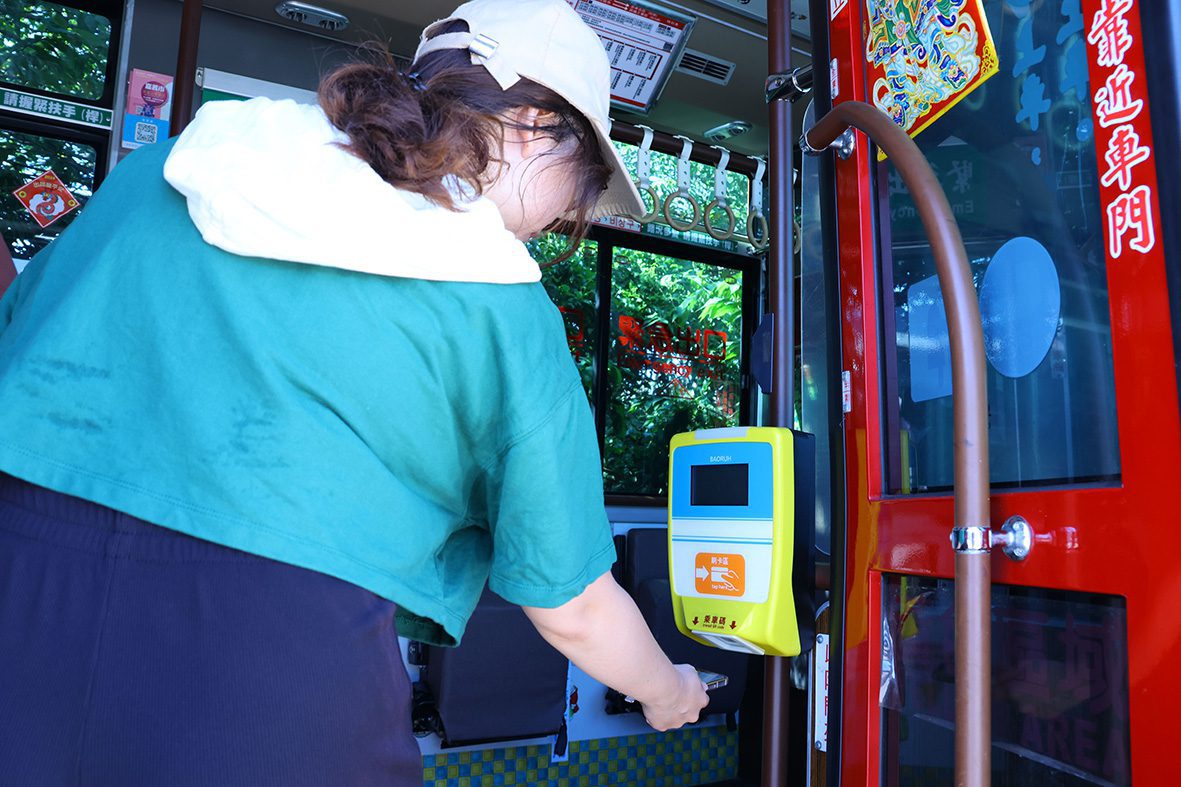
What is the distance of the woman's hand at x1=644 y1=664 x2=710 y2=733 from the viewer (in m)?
1.09

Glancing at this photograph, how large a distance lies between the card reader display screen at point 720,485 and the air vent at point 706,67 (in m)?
2.47

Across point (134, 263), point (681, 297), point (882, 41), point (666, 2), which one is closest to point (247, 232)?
point (134, 263)

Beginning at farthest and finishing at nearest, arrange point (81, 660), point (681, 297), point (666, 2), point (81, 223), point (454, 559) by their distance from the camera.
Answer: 1. point (681, 297)
2. point (666, 2)
3. point (454, 559)
4. point (81, 223)
5. point (81, 660)

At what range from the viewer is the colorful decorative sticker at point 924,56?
45.0 inches

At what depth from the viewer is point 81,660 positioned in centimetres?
70

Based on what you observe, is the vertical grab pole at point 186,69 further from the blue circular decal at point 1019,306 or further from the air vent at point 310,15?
the blue circular decal at point 1019,306

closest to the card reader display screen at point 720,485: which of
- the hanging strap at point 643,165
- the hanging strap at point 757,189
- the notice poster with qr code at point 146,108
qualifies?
the hanging strap at point 643,165

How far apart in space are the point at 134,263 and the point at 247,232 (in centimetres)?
11

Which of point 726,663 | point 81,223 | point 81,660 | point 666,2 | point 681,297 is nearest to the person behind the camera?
point 81,660

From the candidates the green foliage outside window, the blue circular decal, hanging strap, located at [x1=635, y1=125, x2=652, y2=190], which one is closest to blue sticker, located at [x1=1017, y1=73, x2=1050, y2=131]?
the blue circular decal

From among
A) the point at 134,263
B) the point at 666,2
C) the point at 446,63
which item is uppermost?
the point at 666,2

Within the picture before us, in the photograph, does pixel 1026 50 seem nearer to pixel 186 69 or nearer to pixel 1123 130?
pixel 1123 130

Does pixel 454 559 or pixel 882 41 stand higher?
pixel 882 41

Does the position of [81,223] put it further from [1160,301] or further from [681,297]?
[681,297]
